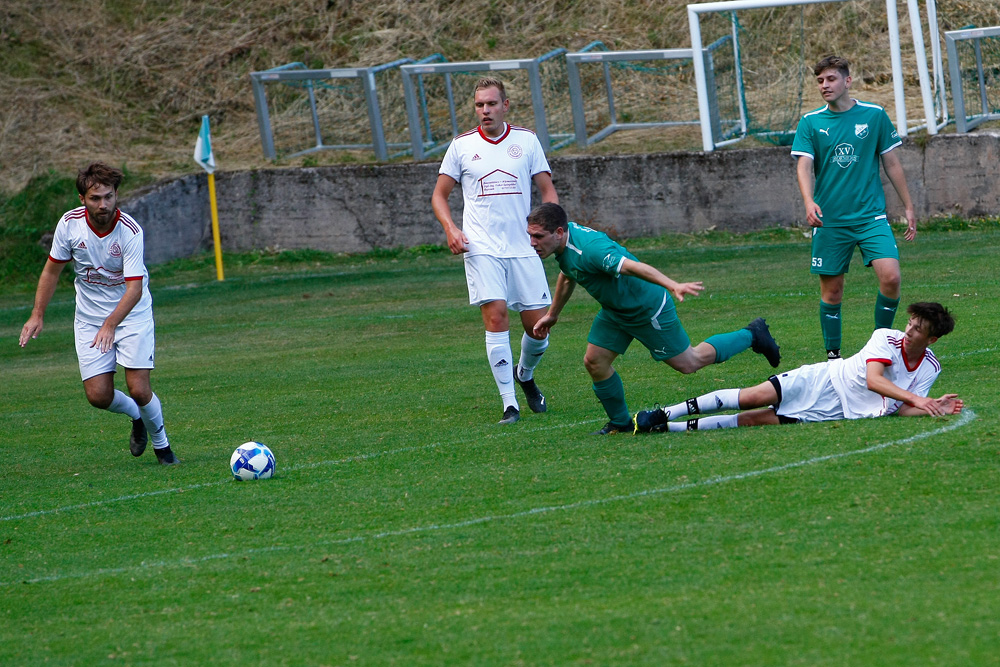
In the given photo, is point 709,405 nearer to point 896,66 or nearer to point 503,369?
point 503,369

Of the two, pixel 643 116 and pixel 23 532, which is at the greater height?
pixel 643 116

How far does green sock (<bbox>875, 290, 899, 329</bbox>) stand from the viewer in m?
9.15

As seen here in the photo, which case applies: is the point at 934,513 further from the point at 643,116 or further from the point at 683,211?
the point at 643,116

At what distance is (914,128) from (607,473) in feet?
45.7

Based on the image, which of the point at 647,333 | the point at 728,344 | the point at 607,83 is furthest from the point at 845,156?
the point at 607,83

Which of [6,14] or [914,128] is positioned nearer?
[914,128]

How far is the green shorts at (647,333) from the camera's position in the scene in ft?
25.1

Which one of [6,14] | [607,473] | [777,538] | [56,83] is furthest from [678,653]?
[6,14]

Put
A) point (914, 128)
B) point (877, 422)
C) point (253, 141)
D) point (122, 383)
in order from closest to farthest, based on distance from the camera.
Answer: point (877, 422) → point (122, 383) → point (914, 128) → point (253, 141)

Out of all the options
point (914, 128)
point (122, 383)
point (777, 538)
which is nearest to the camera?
point (777, 538)

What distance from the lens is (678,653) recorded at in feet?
13.9

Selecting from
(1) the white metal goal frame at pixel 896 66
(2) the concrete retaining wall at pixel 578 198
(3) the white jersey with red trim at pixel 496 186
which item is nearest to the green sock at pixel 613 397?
Answer: (3) the white jersey with red trim at pixel 496 186

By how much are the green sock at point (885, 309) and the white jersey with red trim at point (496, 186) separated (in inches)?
101

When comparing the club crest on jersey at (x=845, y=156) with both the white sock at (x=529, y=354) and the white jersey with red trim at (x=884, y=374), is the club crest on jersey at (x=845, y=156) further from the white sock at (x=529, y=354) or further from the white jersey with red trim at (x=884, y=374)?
the white sock at (x=529, y=354)
